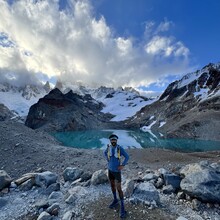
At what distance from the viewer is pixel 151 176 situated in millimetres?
13273

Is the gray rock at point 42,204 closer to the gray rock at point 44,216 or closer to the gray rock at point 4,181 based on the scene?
the gray rock at point 44,216

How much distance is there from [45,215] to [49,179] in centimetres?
326

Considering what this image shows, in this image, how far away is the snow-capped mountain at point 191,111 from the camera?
76.9 metres

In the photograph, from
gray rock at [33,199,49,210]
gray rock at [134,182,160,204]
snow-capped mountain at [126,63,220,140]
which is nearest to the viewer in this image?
gray rock at [33,199,49,210]

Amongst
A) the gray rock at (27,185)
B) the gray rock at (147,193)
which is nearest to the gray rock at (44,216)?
the gray rock at (27,185)

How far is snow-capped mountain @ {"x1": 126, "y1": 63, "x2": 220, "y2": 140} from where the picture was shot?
76.9m

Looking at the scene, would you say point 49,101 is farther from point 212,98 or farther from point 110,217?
point 110,217

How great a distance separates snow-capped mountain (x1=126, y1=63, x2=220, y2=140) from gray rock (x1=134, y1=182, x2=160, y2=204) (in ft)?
210

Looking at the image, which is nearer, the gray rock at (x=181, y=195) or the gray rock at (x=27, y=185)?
the gray rock at (x=181, y=195)

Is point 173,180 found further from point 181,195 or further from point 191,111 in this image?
point 191,111

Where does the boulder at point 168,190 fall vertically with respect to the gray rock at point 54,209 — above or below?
above

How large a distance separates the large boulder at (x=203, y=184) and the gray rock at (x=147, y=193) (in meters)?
1.61

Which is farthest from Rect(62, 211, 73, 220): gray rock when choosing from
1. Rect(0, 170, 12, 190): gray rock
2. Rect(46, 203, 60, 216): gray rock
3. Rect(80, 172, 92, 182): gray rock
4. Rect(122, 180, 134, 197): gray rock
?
Rect(0, 170, 12, 190): gray rock

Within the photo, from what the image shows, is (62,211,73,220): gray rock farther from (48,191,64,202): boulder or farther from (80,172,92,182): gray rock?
(80,172,92,182): gray rock
